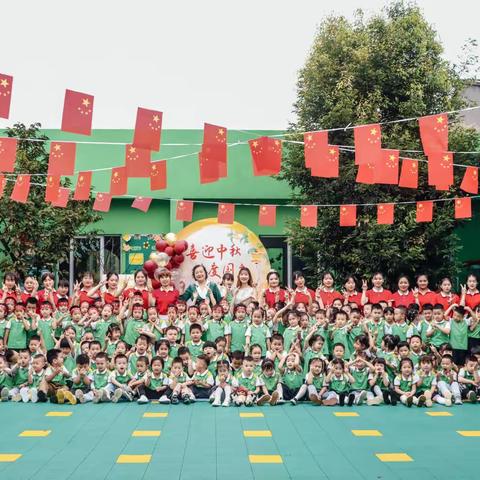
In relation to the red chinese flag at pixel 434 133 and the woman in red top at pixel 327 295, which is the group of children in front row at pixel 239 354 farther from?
the red chinese flag at pixel 434 133

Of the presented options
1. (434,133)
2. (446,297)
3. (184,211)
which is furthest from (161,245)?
(434,133)

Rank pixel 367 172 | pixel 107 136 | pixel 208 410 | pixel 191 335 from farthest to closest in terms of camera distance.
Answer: pixel 107 136
pixel 367 172
pixel 191 335
pixel 208 410

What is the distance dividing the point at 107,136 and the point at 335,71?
177 inches

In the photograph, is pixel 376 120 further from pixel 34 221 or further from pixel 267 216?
pixel 34 221

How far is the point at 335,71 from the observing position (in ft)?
37.2

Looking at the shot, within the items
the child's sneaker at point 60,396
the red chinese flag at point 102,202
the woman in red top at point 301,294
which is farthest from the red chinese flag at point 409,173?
the child's sneaker at point 60,396

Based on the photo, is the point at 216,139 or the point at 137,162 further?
the point at 137,162

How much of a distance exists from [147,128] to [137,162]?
2.79 ft

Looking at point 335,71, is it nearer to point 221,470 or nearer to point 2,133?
point 2,133

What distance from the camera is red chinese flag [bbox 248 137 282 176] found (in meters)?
7.64

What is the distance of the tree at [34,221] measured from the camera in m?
10.6

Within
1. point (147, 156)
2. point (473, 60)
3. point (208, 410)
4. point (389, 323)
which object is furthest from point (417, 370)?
point (473, 60)

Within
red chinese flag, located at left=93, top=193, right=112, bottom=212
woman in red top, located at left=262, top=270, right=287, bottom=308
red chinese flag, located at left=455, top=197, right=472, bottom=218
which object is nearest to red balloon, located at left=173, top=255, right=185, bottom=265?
red chinese flag, located at left=93, top=193, right=112, bottom=212

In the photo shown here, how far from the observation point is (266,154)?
7672 millimetres
